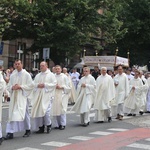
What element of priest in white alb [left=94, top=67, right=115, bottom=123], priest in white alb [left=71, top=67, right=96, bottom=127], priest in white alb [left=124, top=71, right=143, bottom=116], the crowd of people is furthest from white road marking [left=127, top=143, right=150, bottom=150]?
priest in white alb [left=124, top=71, right=143, bottom=116]

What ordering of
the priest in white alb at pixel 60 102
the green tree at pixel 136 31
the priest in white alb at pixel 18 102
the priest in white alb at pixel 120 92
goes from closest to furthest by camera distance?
1. the priest in white alb at pixel 18 102
2. the priest in white alb at pixel 60 102
3. the priest in white alb at pixel 120 92
4. the green tree at pixel 136 31

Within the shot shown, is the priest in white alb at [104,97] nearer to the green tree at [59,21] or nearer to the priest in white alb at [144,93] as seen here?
the priest in white alb at [144,93]

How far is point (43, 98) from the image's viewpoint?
34.8 feet

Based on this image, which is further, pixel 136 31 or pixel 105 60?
pixel 136 31

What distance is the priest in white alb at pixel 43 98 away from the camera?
34.6 ft

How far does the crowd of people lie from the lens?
391 inches

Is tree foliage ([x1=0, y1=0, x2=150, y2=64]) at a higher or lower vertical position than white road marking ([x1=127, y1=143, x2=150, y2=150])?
higher

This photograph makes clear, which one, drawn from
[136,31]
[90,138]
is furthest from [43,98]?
[136,31]

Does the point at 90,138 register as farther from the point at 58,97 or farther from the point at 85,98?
the point at 85,98

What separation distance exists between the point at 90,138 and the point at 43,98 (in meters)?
1.61

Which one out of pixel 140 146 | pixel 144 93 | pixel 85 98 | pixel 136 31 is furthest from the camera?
pixel 136 31

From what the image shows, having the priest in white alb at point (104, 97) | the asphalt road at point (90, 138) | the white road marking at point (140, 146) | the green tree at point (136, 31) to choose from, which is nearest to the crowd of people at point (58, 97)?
the priest in white alb at point (104, 97)

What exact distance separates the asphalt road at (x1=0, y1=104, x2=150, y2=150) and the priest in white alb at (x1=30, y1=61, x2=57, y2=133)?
32cm

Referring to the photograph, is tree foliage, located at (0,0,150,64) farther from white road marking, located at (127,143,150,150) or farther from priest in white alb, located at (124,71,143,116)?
white road marking, located at (127,143,150,150)
